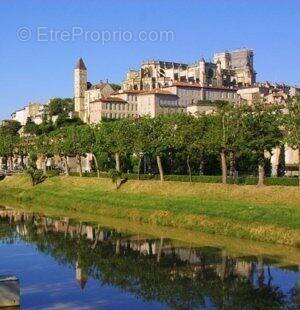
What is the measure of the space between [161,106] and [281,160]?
83.3 meters

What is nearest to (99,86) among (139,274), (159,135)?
(159,135)

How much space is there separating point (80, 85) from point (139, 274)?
533ft

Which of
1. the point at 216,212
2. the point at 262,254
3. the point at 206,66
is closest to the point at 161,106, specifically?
the point at 206,66

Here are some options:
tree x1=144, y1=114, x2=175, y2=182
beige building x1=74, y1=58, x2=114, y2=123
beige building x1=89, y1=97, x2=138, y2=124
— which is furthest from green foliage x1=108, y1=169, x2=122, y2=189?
beige building x1=74, y1=58, x2=114, y2=123

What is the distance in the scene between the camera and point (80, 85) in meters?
189

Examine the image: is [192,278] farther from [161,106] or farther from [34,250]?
[161,106]

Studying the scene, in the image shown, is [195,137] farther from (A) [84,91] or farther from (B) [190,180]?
(A) [84,91]

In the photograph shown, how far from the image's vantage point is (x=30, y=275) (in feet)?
100

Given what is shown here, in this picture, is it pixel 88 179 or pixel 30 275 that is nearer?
pixel 30 275

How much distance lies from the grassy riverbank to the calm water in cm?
389

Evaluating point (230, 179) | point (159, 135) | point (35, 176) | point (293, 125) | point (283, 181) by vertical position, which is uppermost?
point (159, 135)

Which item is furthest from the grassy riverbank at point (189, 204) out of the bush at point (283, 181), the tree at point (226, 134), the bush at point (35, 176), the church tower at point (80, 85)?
the church tower at point (80, 85)

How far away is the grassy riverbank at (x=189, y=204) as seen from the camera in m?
40.0

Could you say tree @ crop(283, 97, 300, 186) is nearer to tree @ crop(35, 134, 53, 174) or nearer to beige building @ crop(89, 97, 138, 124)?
tree @ crop(35, 134, 53, 174)
